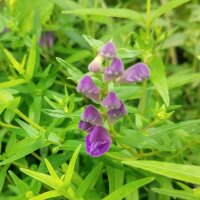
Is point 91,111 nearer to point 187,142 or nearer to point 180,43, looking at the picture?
point 187,142

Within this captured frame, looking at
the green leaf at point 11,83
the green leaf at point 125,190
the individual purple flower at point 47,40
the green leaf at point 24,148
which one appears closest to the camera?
the green leaf at point 125,190

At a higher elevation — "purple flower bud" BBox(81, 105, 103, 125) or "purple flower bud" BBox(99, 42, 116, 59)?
"purple flower bud" BBox(99, 42, 116, 59)

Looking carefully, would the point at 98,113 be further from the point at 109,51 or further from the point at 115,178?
the point at 115,178

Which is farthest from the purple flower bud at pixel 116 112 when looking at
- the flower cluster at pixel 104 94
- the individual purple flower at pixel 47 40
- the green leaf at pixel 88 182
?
the individual purple flower at pixel 47 40

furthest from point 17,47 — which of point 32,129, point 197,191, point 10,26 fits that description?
point 197,191

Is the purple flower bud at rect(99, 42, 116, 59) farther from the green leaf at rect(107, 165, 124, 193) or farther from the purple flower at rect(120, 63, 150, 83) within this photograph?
the green leaf at rect(107, 165, 124, 193)

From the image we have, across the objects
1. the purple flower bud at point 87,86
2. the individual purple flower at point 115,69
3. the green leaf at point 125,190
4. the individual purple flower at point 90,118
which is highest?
the individual purple flower at point 115,69

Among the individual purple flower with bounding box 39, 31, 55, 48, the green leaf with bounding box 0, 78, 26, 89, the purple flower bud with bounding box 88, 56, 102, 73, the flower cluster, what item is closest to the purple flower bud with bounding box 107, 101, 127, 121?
the flower cluster

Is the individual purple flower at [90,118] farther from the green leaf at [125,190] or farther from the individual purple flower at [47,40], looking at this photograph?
the individual purple flower at [47,40]
